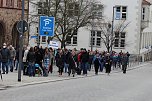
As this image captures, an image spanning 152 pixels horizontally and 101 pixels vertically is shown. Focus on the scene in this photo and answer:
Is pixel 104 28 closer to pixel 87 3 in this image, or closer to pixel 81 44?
pixel 81 44

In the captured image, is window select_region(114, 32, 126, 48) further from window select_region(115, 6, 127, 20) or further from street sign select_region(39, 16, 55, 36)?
street sign select_region(39, 16, 55, 36)

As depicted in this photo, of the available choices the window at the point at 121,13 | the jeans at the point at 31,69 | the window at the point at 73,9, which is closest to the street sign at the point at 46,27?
the jeans at the point at 31,69

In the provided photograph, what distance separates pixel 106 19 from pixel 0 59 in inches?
1711

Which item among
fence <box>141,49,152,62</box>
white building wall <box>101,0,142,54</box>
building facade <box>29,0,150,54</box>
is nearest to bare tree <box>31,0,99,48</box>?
building facade <box>29,0,150,54</box>

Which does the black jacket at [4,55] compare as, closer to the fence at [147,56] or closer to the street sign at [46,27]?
the street sign at [46,27]

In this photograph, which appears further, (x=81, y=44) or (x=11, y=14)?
(x=81, y=44)

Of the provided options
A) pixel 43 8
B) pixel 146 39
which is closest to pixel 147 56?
pixel 146 39

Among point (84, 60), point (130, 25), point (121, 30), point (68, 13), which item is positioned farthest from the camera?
point (130, 25)

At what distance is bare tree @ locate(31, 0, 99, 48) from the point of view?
4441 centimetres

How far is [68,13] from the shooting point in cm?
4522

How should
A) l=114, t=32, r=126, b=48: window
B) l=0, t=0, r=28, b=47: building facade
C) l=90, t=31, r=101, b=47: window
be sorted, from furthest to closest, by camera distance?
l=90, t=31, r=101, b=47: window, l=114, t=32, r=126, b=48: window, l=0, t=0, r=28, b=47: building facade

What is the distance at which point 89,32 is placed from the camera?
66.8 meters

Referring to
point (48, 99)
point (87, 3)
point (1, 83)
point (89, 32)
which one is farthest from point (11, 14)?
point (48, 99)

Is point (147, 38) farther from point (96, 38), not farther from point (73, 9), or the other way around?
point (73, 9)
